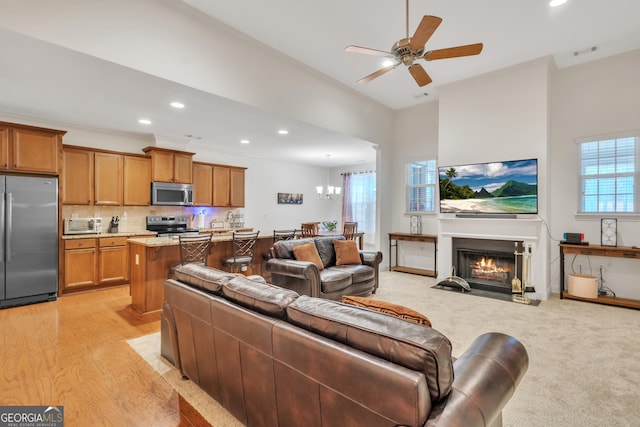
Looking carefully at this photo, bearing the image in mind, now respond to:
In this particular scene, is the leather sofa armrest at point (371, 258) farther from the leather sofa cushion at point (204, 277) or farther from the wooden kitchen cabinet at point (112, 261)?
the wooden kitchen cabinet at point (112, 261)

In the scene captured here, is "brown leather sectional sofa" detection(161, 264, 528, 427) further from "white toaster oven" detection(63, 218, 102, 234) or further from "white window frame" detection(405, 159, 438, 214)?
"white window frame" detection(405, 159, 438, 214)

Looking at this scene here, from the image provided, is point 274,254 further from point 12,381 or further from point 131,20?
point 131,20

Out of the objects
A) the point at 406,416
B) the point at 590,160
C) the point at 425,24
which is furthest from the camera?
the point at 590,160

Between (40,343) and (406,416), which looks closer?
(406,416)

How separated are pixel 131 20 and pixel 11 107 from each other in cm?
305

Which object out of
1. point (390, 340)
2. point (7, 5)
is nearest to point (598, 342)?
point (390, 340)

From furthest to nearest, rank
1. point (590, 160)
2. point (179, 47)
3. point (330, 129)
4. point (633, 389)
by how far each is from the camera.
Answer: point (330, 129) < point (590, 160) < point (179, 47) < point (633, 389)

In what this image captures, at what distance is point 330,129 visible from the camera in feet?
16.8

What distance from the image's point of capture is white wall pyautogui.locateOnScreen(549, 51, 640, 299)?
425 cm

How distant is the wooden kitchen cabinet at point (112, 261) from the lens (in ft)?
16.6

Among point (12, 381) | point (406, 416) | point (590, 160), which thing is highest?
point (590, 160)

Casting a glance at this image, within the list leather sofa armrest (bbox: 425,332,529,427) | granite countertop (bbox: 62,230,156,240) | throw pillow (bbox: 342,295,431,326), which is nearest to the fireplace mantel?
leather sofa armrest (bbox: 425,332,529,427)

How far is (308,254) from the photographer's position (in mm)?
4195

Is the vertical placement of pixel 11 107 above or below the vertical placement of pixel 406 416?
above
